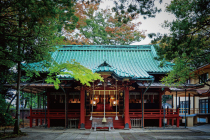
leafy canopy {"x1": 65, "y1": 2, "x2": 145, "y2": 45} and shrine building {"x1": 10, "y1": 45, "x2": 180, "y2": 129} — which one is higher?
leafy canopy {"x1": 65, "y1": 2, "x2": 145, "y2": 45}

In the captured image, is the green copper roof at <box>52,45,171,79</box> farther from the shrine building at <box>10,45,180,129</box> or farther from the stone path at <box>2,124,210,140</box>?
the stone path at <box>2,124,210,140</box>

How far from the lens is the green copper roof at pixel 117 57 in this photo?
59.0ft

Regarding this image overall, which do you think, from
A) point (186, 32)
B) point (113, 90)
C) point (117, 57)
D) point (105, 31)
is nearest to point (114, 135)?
point (113, 90)

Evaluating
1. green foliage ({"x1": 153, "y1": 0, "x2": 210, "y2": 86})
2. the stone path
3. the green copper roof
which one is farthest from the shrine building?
green foliage ({"x1": 153, "y1": 0, "x2": 210, "y2": 86})

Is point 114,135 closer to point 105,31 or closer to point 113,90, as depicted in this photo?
point 113,90

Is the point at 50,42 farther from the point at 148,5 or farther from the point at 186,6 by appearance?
the point at 186,6

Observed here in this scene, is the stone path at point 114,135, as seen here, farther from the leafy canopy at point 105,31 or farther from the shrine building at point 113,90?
the leafy canopy at point 105,31

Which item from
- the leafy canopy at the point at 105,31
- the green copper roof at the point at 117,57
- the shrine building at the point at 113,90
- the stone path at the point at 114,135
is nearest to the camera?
the stone path at the point at 114,135

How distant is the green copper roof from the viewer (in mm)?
17984

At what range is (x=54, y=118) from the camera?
640 inches

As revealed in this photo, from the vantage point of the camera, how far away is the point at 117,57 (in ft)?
65.9

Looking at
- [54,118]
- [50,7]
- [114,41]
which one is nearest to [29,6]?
[50,7]

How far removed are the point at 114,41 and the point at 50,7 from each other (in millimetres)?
24243

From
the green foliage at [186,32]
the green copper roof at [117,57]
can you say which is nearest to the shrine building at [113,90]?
the green copper roof at [117,57]
